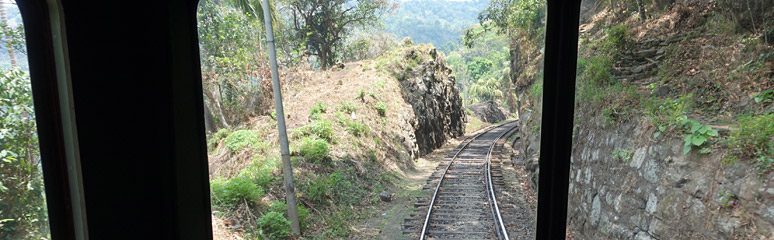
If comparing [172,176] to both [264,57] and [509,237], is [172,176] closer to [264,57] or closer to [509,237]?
[509,237]

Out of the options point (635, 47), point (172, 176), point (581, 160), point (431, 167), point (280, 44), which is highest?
point (280, 44)

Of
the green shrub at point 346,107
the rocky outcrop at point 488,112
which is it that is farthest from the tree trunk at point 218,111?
the rocky outcrop at point 488,112

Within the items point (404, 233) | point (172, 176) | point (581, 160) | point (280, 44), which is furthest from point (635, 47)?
point (280, 44)

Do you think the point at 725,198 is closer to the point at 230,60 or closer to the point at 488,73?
the point at 230,60

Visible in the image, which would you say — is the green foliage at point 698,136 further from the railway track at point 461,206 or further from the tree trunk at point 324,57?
the tree trunk at point 324,57

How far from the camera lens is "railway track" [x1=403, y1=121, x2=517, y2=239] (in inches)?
261

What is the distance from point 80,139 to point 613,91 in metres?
7.09

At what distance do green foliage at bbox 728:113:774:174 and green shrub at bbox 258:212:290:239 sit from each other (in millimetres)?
5994

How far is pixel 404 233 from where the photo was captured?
6.83 m

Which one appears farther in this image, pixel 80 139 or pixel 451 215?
pixel 451 215

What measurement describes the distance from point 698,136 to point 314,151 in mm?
7245

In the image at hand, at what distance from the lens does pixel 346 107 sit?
12.6 m

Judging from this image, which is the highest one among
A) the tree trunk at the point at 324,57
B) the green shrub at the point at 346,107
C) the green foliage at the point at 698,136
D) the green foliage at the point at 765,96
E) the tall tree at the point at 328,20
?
the tall tree at the point at 328,20

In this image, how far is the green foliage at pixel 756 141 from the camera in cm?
340
